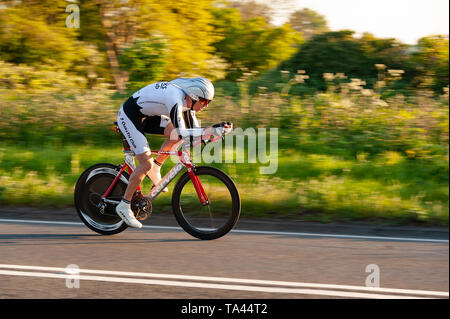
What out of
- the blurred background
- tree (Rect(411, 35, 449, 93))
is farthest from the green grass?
tree (Rect(411, 35, 449, 93))

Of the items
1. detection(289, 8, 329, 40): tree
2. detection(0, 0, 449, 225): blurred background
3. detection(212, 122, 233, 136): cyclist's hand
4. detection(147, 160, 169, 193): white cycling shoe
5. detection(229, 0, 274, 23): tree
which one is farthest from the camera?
detection(289, 8, 329, 40): tree

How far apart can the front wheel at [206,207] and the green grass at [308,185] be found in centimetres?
134

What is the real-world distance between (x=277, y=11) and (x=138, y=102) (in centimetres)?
2054

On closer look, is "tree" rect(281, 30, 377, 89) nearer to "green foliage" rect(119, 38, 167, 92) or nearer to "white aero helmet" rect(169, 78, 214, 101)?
"green foliage" rect(119, 38, 167, 92)

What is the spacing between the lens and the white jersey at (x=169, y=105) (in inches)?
255

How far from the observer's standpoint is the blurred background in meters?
8.97

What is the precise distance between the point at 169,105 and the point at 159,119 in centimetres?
64

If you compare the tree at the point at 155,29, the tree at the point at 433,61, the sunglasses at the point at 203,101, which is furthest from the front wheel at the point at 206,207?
the tree at the point at 433,61

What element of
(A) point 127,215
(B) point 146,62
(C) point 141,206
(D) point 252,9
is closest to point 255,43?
(D) point 252,9

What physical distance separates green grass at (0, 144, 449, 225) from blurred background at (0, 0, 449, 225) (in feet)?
0.07

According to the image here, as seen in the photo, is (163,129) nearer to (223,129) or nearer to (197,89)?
(197,89)

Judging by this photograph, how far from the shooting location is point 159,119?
7.13 m

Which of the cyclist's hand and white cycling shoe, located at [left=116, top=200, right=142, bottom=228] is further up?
the cyclist's hand

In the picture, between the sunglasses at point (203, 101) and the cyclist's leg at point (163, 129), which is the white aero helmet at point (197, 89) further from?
the cyclist's leg at point (163, 129)
